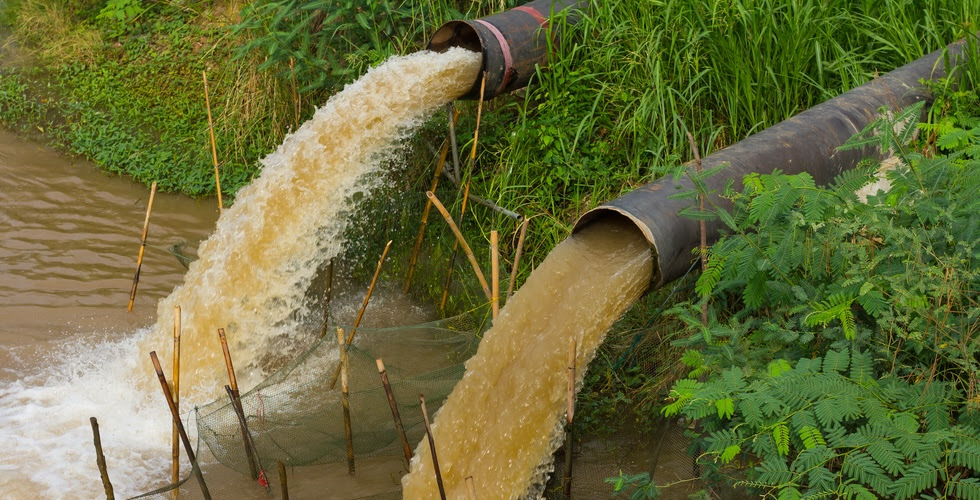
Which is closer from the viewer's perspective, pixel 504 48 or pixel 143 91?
pixel 504 48

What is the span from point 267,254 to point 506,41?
5.72ft

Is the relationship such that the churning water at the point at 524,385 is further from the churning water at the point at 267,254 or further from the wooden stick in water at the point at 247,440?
the churning water at the point at 267,254

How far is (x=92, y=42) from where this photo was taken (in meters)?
8.02

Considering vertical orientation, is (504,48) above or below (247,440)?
above

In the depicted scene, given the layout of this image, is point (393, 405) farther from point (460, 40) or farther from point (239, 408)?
point (460, 40)

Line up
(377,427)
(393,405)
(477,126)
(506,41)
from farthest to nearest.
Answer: (506,41)
(477,126)
(377,427)
(393,405)

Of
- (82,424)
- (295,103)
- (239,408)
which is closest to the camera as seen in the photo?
(239,408)

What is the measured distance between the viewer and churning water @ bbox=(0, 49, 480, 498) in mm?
5039

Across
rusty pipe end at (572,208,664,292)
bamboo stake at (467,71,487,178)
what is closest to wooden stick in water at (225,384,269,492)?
rusty pipe end at (572,208,664,292)

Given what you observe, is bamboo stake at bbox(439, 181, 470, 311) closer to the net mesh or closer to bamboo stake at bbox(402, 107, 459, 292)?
bamboo stake at bbox(402, 107, 459, 292)

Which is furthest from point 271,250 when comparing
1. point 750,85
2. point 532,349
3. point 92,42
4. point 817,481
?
point 92,42

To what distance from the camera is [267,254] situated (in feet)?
17.0

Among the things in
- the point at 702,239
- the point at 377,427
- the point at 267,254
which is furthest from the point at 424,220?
the point at 702,239

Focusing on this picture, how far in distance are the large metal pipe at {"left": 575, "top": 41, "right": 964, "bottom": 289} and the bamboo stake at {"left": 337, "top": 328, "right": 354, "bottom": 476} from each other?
1.10 metres
